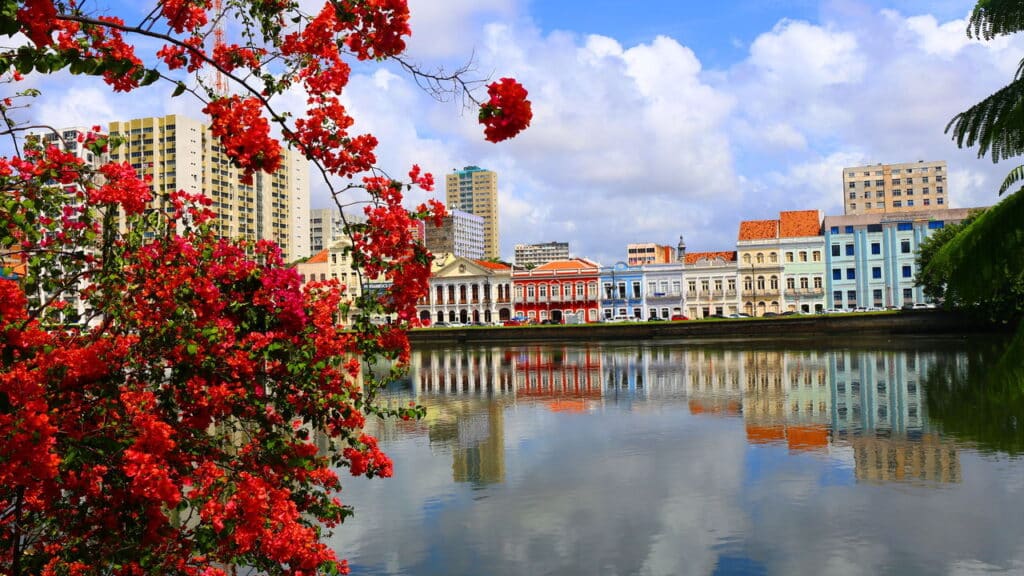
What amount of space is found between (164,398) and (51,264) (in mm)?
1248

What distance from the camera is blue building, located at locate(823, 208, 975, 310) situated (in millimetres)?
67688

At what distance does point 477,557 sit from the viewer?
31.5 feet

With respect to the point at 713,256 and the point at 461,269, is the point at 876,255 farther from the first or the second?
the point at 461,269

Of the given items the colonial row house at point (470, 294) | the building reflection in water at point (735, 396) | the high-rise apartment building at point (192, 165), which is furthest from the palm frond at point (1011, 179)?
the high-rise apartment building at point (192, 165)

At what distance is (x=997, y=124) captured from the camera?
11.8ft

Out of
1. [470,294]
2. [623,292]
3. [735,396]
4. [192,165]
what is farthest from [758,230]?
[192,165]

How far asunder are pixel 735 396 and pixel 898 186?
371ft

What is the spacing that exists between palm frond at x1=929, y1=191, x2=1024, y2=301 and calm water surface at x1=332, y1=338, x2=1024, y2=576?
16.8 inches

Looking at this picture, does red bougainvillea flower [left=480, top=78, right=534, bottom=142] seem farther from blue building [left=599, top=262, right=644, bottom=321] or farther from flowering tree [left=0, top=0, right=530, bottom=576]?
blue building [left=599, top=262, right=644, bottom=321]

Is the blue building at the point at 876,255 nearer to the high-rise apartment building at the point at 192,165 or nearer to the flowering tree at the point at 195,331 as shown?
the high-rise apartment building at the point at 192,165

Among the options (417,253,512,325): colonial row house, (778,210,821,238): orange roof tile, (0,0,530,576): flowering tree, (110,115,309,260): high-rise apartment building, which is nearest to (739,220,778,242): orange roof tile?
(778,210,821,238): orange roof tile

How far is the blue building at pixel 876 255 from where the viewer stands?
67688 millimetres

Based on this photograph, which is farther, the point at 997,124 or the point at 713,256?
the point at 713,256

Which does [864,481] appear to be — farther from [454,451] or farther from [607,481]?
[454,451]
